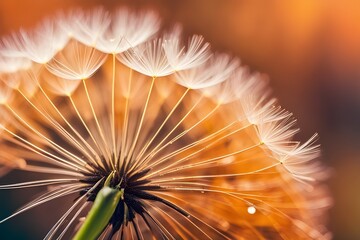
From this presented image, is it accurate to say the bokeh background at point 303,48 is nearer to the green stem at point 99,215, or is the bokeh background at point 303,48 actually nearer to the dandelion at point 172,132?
the dandelion at point 172,132

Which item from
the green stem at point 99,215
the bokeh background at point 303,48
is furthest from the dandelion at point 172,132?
the bokeh background at point 303,48

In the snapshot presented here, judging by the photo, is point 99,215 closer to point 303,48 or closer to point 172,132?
point 172,132

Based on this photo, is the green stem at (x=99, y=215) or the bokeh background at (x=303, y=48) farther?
the bokeh background at (x=303, y=48)

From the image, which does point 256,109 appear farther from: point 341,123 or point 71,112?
point 341,123

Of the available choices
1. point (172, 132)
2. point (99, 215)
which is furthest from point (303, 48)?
point (99, 215)

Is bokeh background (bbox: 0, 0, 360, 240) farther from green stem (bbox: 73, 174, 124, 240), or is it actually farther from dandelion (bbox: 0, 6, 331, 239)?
green stem (bbox: 73, 174, 124, 240)

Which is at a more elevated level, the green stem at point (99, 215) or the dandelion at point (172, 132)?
the dandelion at point (172, 132)
